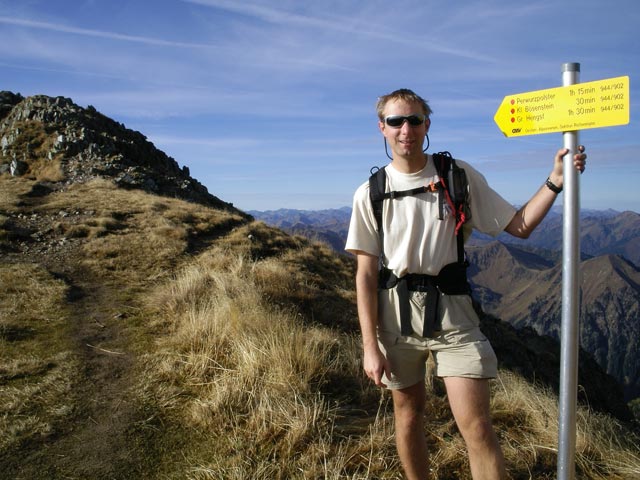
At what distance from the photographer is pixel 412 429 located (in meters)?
2.83

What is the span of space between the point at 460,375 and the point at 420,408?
20.0 inches

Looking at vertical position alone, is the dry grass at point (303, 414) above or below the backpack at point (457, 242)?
below

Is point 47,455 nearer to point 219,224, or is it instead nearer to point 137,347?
point 137,347

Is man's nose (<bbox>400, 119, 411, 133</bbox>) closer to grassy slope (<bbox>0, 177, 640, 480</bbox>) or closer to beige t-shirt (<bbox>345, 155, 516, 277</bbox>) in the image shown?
beige t-shirt (<bbox>345, 155, 516, 277</bbox>)

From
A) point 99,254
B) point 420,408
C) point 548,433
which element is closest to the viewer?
point 420,408

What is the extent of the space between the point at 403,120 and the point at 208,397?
3072 millimetres

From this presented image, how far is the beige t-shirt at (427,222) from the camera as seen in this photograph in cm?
261

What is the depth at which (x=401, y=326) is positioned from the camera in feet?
8.71

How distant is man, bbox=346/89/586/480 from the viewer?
8.02 ft

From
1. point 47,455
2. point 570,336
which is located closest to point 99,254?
point 47,455

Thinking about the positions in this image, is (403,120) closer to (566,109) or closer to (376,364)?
(566,109)

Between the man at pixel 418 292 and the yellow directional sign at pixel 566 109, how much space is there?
0.35m

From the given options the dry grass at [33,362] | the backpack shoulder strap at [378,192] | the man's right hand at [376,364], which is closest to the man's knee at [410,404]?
the man's right hand at [376,364]

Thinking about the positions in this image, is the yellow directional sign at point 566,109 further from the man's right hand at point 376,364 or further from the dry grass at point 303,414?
the dry grass at point 303,414
